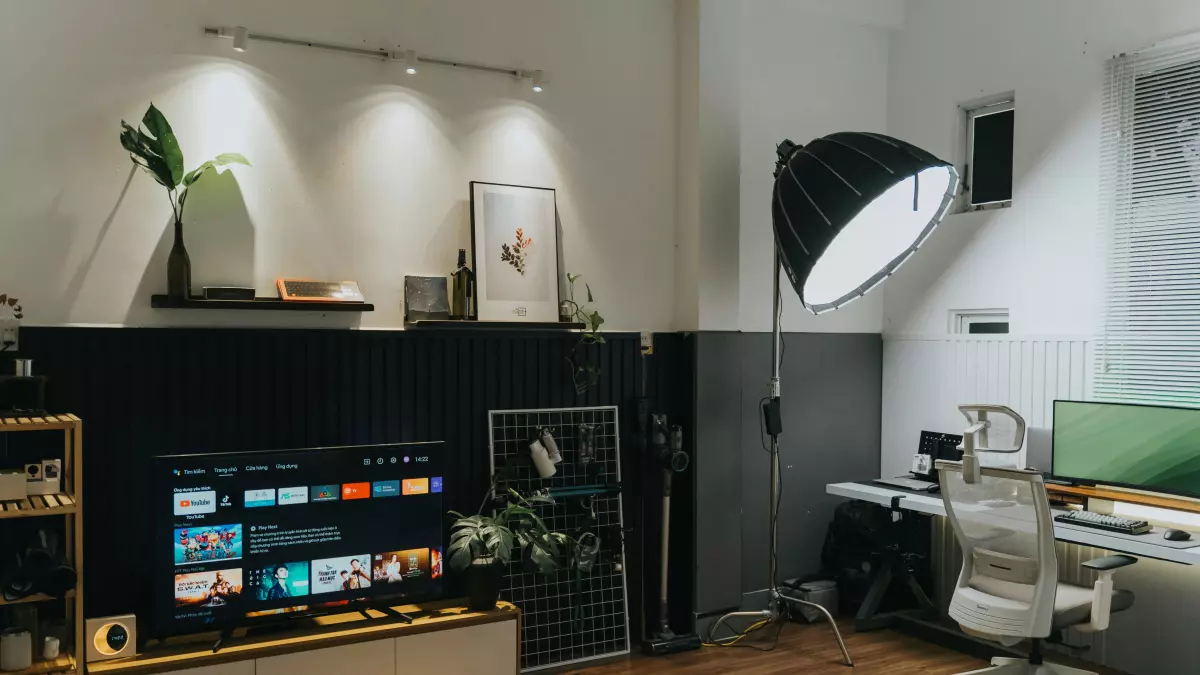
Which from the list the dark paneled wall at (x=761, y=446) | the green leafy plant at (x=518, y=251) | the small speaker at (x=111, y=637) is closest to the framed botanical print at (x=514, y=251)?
the green leafy plant at (x=518, y=251)

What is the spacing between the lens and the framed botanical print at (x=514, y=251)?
13.8 feet

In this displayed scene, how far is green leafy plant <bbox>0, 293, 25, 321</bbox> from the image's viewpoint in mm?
3350

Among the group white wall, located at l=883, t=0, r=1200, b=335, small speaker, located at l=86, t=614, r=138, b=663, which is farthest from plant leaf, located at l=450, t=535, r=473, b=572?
white wall, located at l=883, t=0, r=1200, b=335

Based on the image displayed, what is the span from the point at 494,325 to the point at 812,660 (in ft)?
7.47

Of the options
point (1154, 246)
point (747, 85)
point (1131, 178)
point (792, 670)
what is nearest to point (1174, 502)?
point (1154, 246)

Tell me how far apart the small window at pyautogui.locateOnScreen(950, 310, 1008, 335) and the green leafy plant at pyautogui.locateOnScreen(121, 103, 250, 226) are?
4.07 m

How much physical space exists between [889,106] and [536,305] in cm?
287

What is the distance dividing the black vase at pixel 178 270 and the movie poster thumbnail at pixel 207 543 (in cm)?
90

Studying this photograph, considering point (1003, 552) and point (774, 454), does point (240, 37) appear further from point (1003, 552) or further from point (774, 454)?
point (1003, 552)

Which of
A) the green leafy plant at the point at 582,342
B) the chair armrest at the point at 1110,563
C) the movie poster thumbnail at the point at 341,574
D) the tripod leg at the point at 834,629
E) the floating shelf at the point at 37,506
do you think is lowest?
the tripod leg at the point at 834,629

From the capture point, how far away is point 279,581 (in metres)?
3.49

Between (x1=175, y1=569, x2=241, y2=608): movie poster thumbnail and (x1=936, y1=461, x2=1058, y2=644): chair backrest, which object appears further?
(x1=936, y1=461, x2=1058, y2=644): chair backrest

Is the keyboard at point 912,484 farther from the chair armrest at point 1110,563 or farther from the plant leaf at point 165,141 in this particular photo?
the plant leaf at point 165,141

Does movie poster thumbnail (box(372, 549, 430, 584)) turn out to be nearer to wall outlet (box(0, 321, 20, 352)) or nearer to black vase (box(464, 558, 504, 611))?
black vase (box(464, 558, 504, 611))
